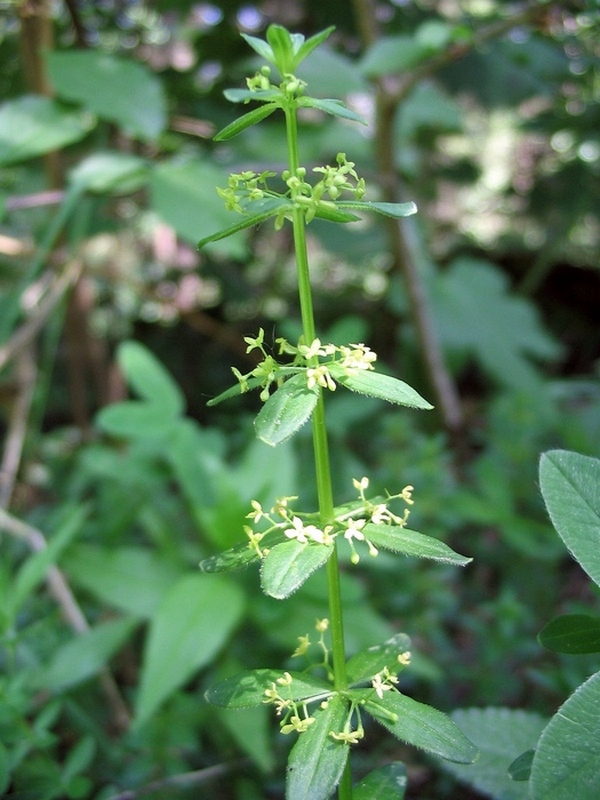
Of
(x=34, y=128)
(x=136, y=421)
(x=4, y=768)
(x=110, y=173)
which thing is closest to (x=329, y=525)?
(x=4, y=768)

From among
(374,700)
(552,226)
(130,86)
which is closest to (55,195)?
(130,86)

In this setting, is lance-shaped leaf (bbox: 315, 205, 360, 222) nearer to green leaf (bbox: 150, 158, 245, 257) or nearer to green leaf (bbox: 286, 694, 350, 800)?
green leaf (bbox: 286, 694, 350, 800)

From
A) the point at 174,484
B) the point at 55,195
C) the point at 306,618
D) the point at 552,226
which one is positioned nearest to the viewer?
the point at 306,618

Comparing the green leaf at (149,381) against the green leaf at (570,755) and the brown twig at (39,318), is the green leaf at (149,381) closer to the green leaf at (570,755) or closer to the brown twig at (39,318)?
the brown twig at (39,318)

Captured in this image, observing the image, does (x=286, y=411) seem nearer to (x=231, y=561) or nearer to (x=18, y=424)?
(x=231, y=561)

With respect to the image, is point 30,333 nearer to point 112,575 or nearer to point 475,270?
point 112,575

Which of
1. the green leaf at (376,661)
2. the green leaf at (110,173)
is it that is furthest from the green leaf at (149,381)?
the green leaf at (376,661)
